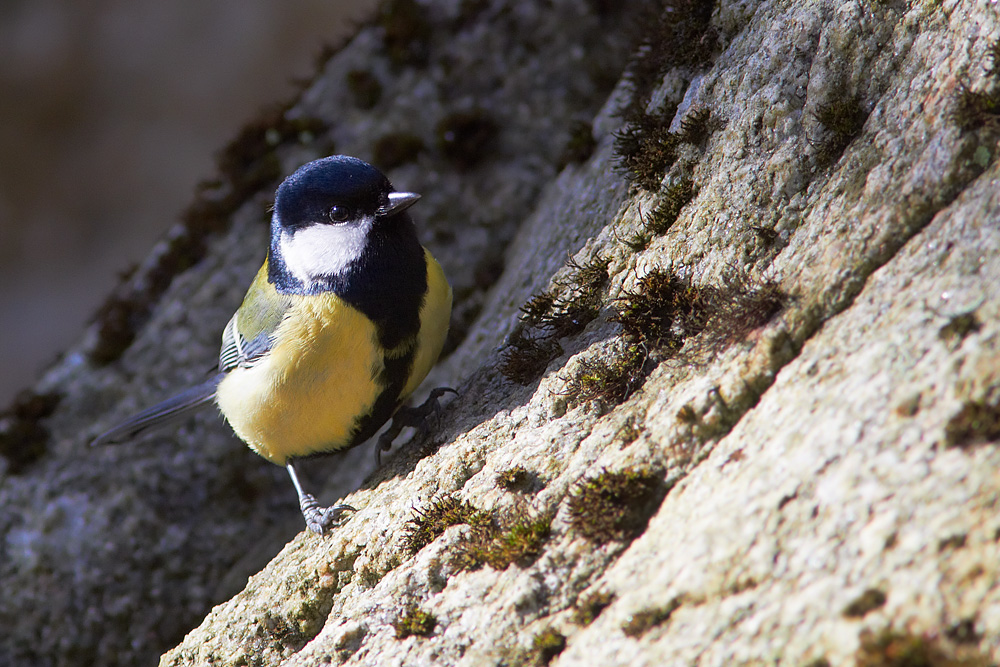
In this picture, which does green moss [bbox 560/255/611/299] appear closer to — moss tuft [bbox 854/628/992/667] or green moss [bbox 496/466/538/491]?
green moss [bbox 496/466/538/491]

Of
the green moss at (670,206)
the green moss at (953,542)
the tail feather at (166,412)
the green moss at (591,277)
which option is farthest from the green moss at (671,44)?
the tail feather at (166,412)

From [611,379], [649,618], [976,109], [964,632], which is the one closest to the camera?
[964,632]

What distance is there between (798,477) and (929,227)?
39.9 inches

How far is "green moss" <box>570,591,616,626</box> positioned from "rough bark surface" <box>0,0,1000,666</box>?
0.01 m

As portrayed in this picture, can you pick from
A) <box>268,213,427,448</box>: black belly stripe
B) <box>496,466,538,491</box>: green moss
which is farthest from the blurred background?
<box>496,466,538,491</box>: green moss

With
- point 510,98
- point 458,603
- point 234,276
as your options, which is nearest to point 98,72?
point 234,276

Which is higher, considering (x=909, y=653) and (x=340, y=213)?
(x=909, y=653)

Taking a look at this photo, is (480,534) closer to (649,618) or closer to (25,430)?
(649,618)

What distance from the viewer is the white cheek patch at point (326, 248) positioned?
3967 millimetres

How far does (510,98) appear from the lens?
6.24 m

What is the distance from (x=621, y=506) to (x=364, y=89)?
4.77 meters

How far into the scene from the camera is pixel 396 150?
616 centimetres

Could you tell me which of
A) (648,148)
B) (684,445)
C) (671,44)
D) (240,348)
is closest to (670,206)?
(648,148)

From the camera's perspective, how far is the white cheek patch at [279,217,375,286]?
3967 mm
